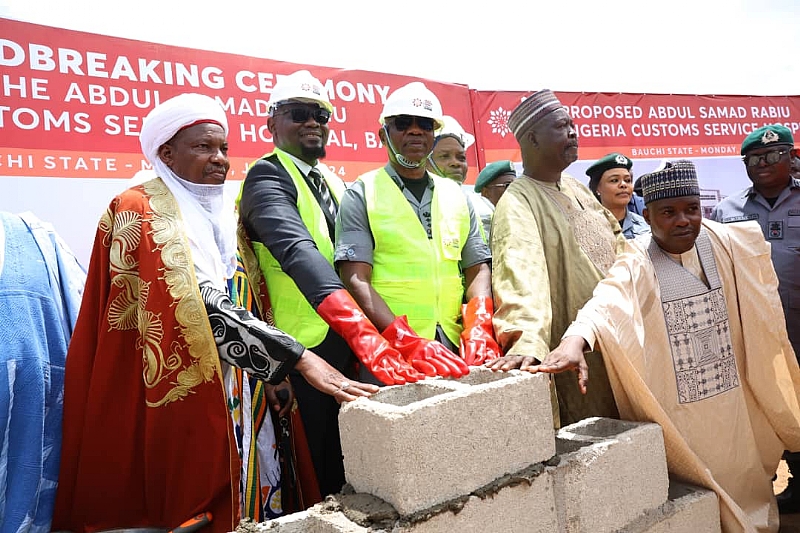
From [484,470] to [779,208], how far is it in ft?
10.6

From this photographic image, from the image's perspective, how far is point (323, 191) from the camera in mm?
2730

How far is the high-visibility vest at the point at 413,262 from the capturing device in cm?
226

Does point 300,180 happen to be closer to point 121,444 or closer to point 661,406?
point 121,444

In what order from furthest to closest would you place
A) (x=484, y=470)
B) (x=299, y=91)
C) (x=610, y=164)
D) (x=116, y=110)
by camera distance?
(x=610, y=164) → (x=116, y=110) → (x=299, y=91) → (x=484, y=470)

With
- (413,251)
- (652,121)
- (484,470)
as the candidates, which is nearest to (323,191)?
(413,251)

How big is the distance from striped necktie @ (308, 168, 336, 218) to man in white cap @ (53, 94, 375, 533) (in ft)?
2.30

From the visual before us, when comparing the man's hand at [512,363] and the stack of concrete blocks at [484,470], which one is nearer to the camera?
the stack of concrete blocks at [484,470]

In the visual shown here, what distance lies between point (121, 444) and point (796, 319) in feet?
12.3

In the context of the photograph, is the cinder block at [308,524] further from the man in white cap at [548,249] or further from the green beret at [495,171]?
the green beret at [495,171]

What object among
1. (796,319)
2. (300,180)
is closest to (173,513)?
(300,180)

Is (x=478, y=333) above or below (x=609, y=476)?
above

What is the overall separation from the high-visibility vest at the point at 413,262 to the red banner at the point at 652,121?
4694 mm

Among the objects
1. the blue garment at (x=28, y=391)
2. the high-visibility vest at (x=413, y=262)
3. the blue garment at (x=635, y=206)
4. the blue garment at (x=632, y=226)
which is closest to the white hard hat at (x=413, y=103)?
the high-visibility vest at (x=413, y=262)

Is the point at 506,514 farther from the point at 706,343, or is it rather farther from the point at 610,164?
the point at 610,164
